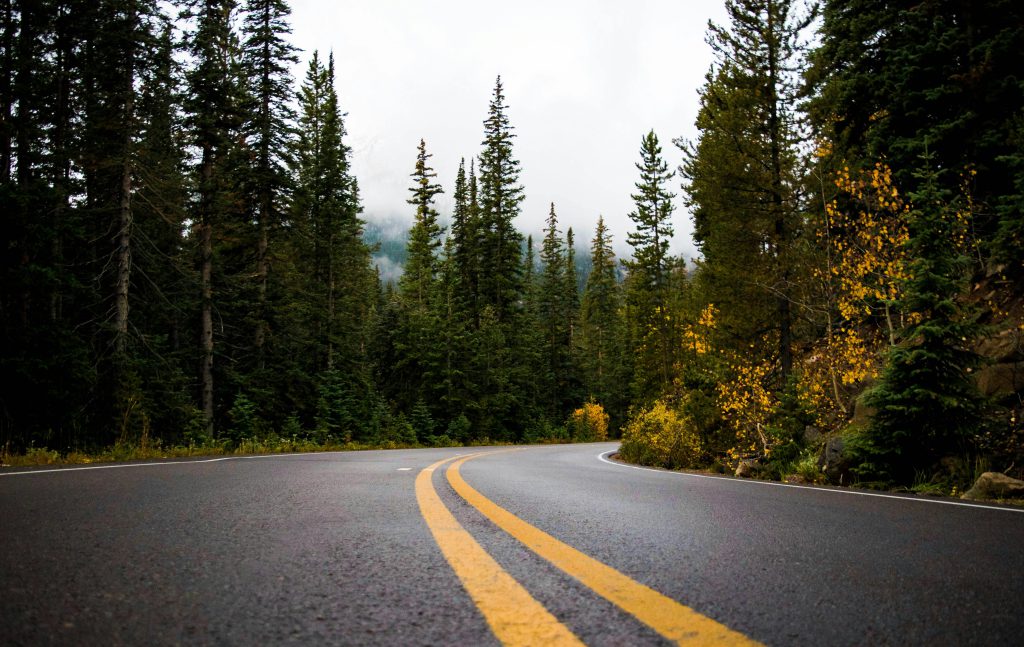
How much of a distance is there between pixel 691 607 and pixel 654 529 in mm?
1711

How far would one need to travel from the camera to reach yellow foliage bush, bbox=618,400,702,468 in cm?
1516

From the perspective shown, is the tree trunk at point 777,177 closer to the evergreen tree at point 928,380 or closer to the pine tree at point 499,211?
the evergreen tree at point 928,380

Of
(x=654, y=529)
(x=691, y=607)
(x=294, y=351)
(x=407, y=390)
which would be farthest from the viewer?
(x=407, y=390)

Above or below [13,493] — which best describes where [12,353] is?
above

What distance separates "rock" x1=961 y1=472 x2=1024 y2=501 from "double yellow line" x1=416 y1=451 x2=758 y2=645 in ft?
19.6

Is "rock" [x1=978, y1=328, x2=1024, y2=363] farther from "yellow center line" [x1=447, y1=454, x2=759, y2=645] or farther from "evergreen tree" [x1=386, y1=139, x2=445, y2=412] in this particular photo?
"evergreen tree" [x1=386, y1=139, x2=445, y2=412]

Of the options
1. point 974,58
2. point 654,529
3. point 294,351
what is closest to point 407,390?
point 294,351

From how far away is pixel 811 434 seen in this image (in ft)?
39.1

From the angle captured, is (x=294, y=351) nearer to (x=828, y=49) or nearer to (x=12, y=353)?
(x=12, y=353)

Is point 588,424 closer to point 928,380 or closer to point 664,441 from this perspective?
point 664,441

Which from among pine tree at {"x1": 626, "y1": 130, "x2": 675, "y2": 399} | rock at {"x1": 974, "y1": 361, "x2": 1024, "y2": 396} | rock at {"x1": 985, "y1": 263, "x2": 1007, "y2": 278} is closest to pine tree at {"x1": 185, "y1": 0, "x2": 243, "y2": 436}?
rock at {"x1": 974, "y1": 361, "x2": 1024, "y2": 396}

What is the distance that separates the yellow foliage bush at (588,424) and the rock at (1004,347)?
38.7 meters

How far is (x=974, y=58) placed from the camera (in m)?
14.2

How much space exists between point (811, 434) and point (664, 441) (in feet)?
14.9
